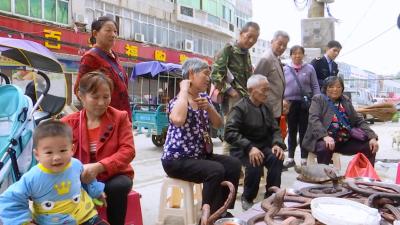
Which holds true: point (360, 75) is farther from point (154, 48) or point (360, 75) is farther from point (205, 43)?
point (154, 48)

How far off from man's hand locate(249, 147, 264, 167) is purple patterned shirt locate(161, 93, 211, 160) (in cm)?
46

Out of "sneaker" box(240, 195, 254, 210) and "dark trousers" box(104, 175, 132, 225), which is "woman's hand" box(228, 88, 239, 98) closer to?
"sneaker" box(240, 195, 254, 210)

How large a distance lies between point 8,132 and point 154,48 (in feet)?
60.6

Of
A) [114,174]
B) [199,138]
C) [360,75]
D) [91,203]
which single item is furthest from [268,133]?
[360,75]

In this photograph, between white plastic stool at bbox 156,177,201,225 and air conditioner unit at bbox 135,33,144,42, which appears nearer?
white plastic stool at bbox 156,177,201,225

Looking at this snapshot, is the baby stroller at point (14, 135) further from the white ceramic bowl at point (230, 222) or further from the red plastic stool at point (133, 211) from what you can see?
the white ceramic bowl at point (230, 222)

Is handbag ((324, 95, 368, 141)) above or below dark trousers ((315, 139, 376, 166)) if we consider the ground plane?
above

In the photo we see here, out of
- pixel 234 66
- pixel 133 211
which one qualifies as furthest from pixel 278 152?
pixel 133 211

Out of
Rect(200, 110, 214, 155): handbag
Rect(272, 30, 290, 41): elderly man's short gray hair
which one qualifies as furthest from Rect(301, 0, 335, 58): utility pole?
Rect(200, 110, 214, 155): handbag

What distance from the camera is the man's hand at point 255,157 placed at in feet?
10.3

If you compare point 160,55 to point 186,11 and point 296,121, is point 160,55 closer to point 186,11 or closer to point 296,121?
point 186,11

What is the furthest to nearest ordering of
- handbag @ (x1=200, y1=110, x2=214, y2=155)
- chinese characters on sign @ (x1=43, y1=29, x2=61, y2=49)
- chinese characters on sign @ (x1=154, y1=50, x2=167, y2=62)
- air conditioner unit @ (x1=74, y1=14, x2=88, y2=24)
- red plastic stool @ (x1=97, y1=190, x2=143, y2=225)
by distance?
1. chinese characters on sign @ (x1=154, y1=50, x2=167, y2=62)
2. air conditioner unit @ (x1=74, y1=14, x2=88, y2=24)
3. chinese characters on sign @ (x1=43, y1=29, x2=61, y2=49)
4. handbag @ (x1=200, y1=110, x2=214, y2=155)
5. red plastic stool @ (x1=97, y1=190, x2=143, y2=225)

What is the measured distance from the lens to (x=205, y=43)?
26.0 meters

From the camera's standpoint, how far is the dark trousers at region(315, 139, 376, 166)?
391 centimetres
